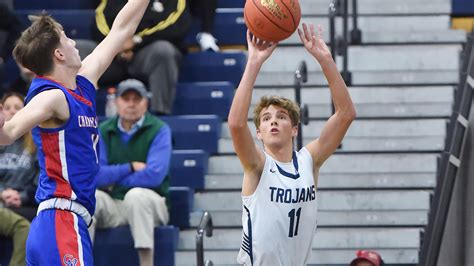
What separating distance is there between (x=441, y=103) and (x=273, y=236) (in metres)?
4.47

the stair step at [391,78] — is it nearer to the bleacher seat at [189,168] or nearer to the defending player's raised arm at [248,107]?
the bleacher seat at [189,168]

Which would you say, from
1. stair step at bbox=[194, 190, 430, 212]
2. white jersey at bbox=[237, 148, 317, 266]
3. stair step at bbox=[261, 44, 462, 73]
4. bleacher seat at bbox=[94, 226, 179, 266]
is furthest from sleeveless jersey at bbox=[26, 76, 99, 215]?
stair step at bbox=[261, 44, 462, 73]

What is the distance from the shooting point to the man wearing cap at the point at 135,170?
35.7ft

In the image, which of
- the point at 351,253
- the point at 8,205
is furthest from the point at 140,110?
the point at 351,253

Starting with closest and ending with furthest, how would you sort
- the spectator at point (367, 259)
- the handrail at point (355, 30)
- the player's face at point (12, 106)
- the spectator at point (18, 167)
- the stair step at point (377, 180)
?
the spectator at point (367, 259), the spectator at point (18, 167), the player's face at point (12, 106), the stair step at point (377, 180), the handrail at point (355, 30)

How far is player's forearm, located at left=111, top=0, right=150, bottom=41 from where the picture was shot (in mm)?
8547

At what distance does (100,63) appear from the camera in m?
8.41

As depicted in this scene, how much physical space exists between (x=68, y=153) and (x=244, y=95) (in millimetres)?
1003

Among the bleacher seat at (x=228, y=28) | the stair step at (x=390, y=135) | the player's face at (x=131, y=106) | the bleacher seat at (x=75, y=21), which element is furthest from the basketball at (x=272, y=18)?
the bleacher seat at (x=75, y=21)

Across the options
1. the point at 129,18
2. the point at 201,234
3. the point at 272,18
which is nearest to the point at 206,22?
the point at 201,234

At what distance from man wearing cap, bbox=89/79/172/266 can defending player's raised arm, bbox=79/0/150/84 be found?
2520 mm

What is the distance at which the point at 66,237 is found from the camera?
7.94 metres

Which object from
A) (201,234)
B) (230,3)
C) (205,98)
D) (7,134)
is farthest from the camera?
(230,3)

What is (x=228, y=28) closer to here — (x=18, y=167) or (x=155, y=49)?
(x=155, y=49)
